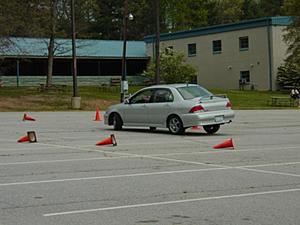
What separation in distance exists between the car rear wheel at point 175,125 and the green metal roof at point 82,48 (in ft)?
102

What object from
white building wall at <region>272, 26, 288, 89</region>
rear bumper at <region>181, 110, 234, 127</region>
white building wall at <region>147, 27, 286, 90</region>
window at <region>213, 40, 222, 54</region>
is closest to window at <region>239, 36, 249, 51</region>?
white building wall at <region>147, 27, 286, 90</region>

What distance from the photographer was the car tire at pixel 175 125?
783 inches

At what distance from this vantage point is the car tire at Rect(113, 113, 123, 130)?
861 inches

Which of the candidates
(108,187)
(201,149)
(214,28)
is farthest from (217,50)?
(108,187)

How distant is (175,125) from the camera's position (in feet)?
65.9

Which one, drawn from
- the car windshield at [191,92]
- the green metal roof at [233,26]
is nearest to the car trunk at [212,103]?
the car windshield at [191,92]

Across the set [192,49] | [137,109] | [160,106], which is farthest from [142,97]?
[192,49]

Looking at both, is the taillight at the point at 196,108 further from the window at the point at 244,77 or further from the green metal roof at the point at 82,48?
the window at the point at 244,77

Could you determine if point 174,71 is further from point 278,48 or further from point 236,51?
point 278,48

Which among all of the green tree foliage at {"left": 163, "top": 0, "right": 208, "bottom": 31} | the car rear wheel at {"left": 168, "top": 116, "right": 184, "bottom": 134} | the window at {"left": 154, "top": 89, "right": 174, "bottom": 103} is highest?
the green tree foliage at {"left": 163, "top": 0, "right": 208, "bottom": 31}

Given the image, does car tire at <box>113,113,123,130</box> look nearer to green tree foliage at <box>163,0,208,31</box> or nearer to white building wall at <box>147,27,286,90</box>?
white building wall at <box>147,27,286,90</box>

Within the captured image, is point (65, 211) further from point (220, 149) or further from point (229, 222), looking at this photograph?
point (220, 149)

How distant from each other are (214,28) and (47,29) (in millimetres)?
24272

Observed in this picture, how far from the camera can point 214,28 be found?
66.1 meters
